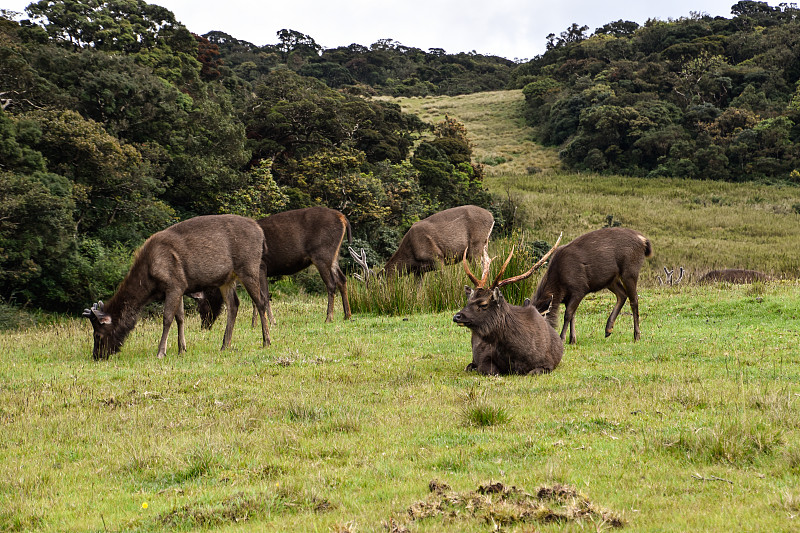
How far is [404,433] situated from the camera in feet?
20.6

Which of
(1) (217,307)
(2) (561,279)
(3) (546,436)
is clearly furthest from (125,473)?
(1) (217,307)

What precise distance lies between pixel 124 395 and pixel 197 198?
72.6 feet

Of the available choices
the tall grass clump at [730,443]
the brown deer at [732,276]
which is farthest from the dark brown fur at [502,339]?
the brown deer at [732,276]

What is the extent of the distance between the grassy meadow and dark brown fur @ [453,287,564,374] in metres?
0.39

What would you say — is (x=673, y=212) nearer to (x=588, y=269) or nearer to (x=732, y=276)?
(x=732, y=276)

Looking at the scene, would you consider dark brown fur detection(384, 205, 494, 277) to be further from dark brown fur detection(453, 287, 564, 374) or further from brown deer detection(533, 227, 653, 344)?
dark brown fur detection(453, 287, 564, 374)

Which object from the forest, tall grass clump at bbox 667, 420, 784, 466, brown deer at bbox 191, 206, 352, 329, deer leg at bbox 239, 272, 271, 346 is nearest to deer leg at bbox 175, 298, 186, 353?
deer leg at bbox 239, 272, 271, 346

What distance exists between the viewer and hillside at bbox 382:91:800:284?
3756 centimetres

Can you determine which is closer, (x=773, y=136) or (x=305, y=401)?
(x=305, y=401)

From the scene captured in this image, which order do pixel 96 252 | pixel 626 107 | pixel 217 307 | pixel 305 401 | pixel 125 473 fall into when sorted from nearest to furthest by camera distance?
pixel 125 473, pixel 305 401, pixel 217 307, pixel 96 252, pixel 626 107

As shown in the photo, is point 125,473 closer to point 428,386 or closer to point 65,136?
point 428,386

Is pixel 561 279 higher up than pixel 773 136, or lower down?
lower down

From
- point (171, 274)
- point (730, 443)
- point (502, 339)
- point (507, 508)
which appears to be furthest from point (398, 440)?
point (171, 274)

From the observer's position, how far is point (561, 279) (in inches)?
460
